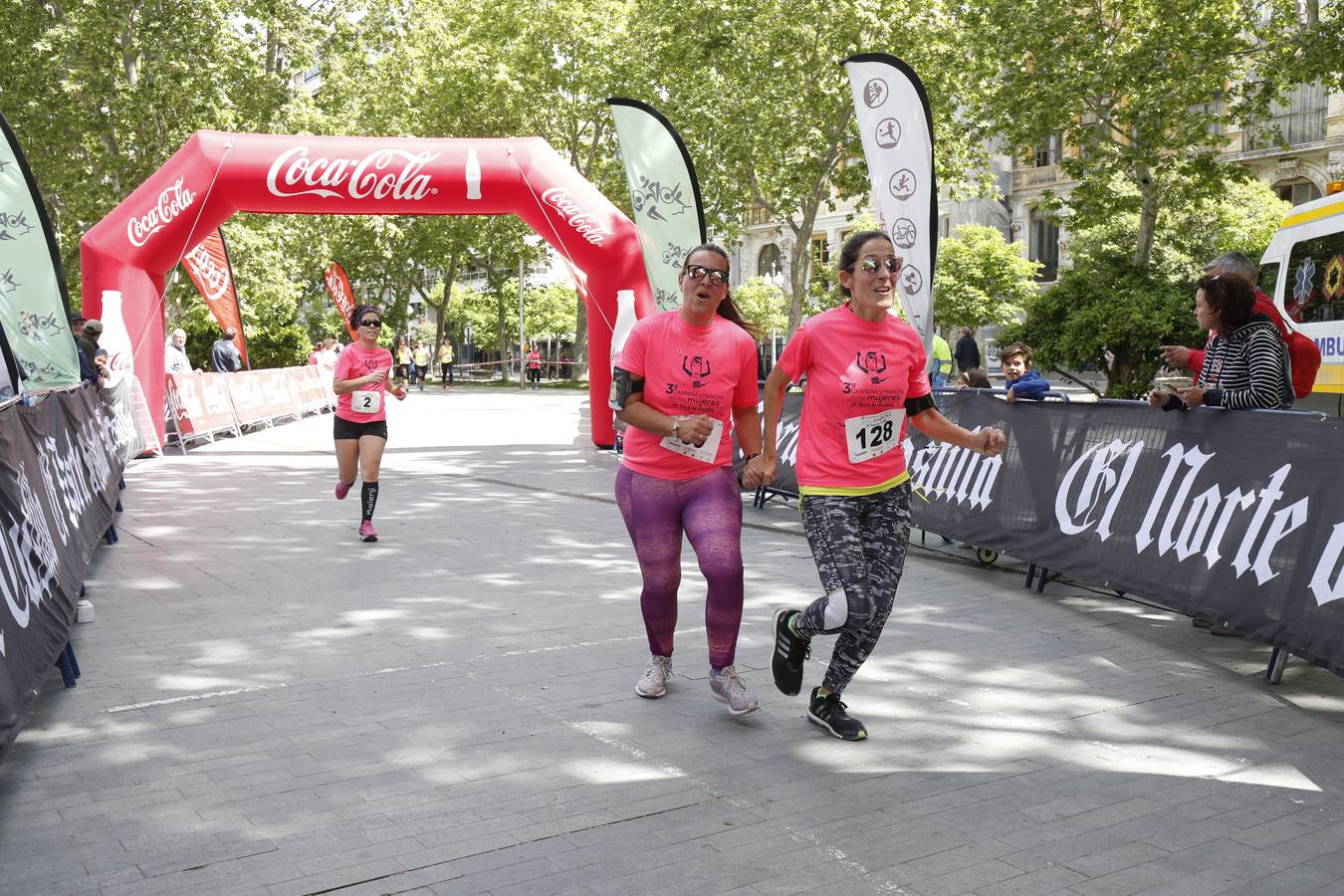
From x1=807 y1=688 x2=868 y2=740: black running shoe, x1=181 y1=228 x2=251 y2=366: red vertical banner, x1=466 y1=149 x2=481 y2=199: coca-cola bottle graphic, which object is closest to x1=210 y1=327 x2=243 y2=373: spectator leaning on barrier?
x1=181 y1=228 x2=251 y2=366: red vertical banner

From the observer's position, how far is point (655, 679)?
18.4ft

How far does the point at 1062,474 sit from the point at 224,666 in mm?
4881

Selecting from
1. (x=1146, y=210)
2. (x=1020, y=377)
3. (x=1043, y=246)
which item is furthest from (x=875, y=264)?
(x=1043, y=246)

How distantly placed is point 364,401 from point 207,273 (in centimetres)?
1296

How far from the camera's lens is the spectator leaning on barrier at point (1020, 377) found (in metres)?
8.45

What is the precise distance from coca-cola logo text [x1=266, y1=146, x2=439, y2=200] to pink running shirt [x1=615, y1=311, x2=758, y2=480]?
1196 cm

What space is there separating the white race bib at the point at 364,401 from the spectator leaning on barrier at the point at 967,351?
14437mm

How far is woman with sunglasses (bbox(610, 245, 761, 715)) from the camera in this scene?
5109 millimetres

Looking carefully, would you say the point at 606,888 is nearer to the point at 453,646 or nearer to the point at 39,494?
the point at 453,646

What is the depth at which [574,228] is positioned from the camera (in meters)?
16.9

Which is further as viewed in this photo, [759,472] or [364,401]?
[364,401]

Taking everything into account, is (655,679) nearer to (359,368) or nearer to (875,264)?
(875,264)

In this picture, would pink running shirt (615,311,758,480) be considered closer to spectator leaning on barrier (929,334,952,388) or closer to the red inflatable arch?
the red inflatable arch

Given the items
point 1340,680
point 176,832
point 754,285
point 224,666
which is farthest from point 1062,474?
point 754,285
